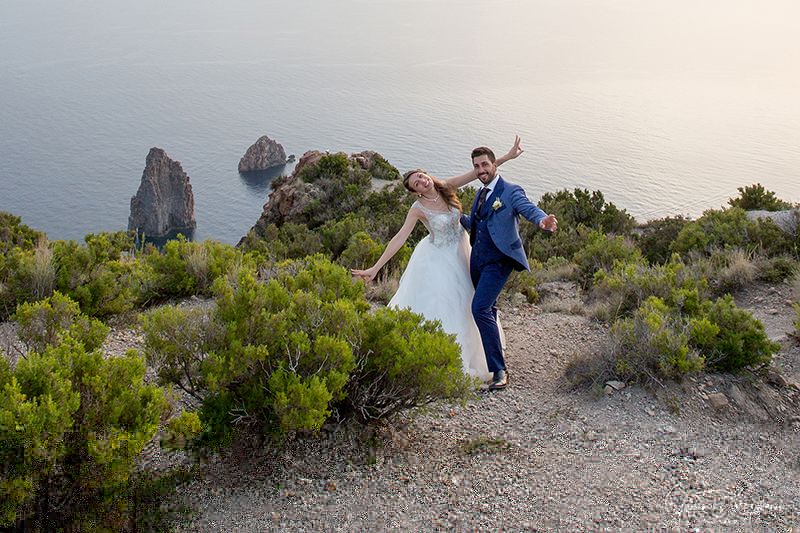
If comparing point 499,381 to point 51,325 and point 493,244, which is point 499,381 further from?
point 51,325

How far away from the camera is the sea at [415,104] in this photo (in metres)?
48.5

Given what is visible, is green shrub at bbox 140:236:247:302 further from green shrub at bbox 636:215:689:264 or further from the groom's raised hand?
green shrub at bbox 636:215:689:264

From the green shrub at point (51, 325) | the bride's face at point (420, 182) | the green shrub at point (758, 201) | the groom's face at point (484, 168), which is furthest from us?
the green shrub at point (758, 201)

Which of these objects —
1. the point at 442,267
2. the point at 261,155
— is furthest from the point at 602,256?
the point at 261,155

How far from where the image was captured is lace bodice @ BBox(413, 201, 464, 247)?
6.73 meters

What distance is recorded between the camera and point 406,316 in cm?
516

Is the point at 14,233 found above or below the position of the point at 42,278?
below

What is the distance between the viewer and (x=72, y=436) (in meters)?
3.77

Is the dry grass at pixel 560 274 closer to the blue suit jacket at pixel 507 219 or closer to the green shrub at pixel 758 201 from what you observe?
the blue suit jacket at pixel 507 219

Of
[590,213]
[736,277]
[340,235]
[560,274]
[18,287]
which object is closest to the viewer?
[18,287]

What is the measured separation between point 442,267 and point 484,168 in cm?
104

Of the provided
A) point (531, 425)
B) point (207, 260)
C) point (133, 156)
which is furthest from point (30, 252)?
point (133, 156)

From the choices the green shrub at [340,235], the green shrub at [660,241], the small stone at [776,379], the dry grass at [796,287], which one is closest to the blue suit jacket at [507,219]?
the small stone at [776,379]

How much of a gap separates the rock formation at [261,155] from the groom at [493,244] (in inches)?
2283
